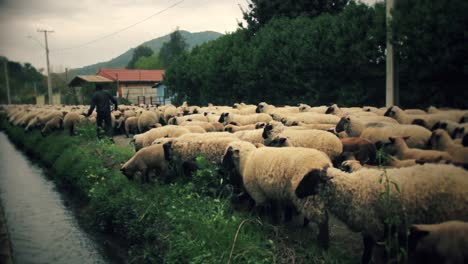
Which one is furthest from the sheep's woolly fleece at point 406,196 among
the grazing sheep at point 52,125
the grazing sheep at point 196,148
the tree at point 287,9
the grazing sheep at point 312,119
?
the tree at point 287,9

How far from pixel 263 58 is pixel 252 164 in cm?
1805

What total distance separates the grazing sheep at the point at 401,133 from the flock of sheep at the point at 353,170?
0.05 ft

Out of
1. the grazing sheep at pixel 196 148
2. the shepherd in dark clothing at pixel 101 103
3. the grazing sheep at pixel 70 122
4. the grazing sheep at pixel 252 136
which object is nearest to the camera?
the grazing sheep at pixel 196 148

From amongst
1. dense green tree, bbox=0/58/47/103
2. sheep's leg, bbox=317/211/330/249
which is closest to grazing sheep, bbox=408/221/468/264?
sheep's leg, bbox=317/211/330/249

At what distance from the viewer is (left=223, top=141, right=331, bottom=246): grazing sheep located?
511cm

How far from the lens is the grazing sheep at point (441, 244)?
3.38m

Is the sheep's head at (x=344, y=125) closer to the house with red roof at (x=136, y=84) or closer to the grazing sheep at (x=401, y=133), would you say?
the grazing sheep at (x=401, y=133)

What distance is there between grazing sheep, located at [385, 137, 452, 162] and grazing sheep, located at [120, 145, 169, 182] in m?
4.43

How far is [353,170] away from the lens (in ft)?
17.9

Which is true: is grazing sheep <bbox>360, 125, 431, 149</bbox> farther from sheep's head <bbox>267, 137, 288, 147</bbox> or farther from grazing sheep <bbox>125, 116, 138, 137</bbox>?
grazing sheep <bbox>125, 116, 138, 137</bbox>

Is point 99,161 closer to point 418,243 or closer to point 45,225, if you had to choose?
point 45,225

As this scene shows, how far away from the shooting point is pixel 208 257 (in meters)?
5.06

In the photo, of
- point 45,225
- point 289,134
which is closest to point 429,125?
point 289,134

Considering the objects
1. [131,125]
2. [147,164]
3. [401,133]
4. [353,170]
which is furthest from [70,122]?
[353,170]
